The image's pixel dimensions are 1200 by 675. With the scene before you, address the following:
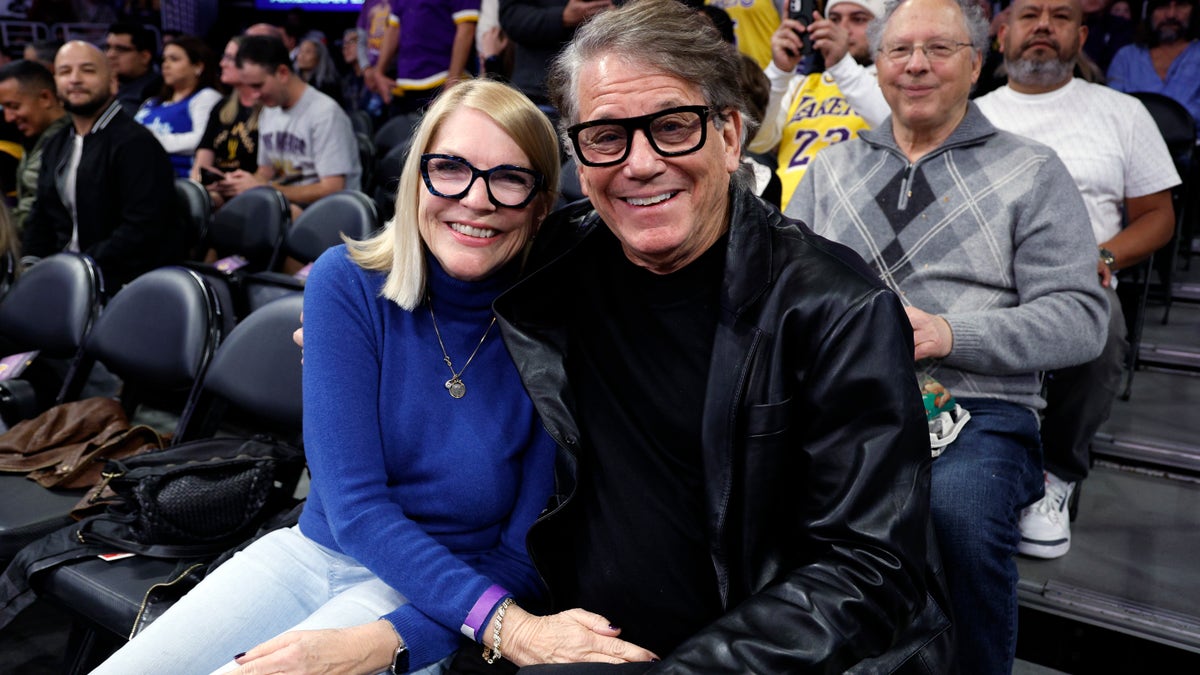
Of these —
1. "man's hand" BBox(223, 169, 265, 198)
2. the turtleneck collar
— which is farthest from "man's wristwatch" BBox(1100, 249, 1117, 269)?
"man's hand" BBox(223, 169, 265, 198)

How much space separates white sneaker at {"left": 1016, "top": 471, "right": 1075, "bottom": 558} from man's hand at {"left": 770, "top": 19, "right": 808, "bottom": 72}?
173 centimetres

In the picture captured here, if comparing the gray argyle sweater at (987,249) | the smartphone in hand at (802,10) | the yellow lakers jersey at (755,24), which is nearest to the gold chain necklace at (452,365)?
the gray argyle sweater at (987,249)

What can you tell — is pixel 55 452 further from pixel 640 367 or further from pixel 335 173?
pixel 335 173

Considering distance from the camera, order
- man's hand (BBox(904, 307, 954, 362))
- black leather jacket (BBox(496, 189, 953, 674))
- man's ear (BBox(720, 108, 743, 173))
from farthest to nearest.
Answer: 1. man's hand (BBox(904, 307, 954, 362))
2. man's ear (BBox(720, 108, 743, 173))
3. black leather jacket (BBox(496, 189, 953, 674))

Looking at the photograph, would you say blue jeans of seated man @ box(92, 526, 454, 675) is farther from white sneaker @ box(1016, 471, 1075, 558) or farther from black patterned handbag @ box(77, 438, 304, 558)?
white sneaker @ box(1016, 471, 1075, 558)

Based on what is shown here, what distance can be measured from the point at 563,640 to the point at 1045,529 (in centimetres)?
146

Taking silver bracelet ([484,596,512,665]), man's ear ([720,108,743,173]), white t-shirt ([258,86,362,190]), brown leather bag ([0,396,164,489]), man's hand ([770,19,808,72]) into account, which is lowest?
brown leather bag ([0,396,164,489])

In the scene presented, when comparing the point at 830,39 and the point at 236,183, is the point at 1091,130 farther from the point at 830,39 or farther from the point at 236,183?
the point at 236,183

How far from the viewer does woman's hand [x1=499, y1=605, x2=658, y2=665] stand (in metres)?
1.33

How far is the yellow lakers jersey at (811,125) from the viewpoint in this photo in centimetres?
313

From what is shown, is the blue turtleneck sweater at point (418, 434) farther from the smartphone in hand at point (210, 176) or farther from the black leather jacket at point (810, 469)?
the smartphone in hand at point (210, 176)

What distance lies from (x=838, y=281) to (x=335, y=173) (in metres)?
4.18

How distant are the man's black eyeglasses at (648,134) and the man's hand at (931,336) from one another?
0.77 m

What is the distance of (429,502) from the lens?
1.56m
